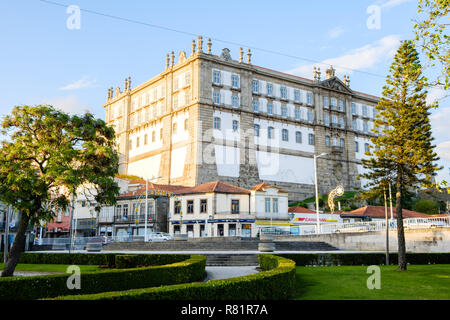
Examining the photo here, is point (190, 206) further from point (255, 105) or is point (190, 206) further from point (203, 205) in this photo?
point (255, 105)

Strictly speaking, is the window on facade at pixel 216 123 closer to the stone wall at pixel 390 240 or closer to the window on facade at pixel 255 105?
the window on facade at pixel 255 105

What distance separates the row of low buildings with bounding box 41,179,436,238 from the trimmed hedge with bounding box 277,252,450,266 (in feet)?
78.1

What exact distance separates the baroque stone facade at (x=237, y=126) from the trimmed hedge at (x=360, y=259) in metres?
36.4

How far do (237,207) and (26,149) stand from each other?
A: 36565mm

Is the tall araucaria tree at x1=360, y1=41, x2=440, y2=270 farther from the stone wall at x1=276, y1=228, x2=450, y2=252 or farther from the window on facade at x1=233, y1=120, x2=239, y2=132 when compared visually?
the window on facade at x1=233, y1=120, x2=239, y2=132

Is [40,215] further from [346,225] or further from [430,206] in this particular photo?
[430,206]

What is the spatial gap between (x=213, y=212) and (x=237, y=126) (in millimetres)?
17893

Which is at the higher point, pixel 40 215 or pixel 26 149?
pixel 26 149

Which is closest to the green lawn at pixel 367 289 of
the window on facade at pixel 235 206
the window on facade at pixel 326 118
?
the window on facade at pixel 235 206

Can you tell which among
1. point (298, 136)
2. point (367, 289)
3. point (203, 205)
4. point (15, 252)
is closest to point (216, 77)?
point (298, 136)

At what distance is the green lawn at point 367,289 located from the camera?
1277cm

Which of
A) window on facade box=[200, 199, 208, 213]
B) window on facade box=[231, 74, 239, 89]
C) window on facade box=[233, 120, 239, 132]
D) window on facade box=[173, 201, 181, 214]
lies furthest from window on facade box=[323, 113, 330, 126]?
window on facade box=[173, 201, 181, 214]
